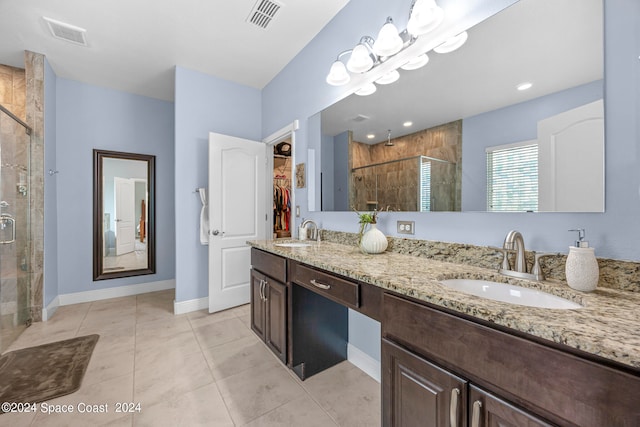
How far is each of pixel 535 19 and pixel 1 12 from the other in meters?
3.75

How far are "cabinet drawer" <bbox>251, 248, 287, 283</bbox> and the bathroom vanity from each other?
0.40 meters

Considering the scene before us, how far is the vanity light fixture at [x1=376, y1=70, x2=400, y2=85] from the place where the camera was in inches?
65.7

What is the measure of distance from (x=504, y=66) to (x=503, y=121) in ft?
0.81

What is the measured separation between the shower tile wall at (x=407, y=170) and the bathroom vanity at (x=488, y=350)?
39cm

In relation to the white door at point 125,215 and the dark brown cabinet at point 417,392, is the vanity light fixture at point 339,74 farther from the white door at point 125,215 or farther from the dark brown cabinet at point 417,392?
the white door at point 125,215

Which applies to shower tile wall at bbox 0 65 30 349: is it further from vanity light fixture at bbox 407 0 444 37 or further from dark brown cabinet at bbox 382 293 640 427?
vanity light fixture at bbox 407 0 444 37

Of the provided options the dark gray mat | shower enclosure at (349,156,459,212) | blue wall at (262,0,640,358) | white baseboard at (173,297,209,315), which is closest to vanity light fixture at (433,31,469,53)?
blue wall at (262,0,640,358)

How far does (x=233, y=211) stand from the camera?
3.09 metres

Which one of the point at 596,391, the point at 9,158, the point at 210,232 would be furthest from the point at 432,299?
the point at 9,158

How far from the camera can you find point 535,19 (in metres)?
1.08

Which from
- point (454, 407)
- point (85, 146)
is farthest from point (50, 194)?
point (454, 407)

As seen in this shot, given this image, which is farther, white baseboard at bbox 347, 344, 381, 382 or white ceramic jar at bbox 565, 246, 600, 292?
white baseboard at bbox 347, 344, 381, 382

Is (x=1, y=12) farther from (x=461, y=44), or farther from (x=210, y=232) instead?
(x=461, y=44)

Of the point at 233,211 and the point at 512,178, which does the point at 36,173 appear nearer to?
the point at 233,211
